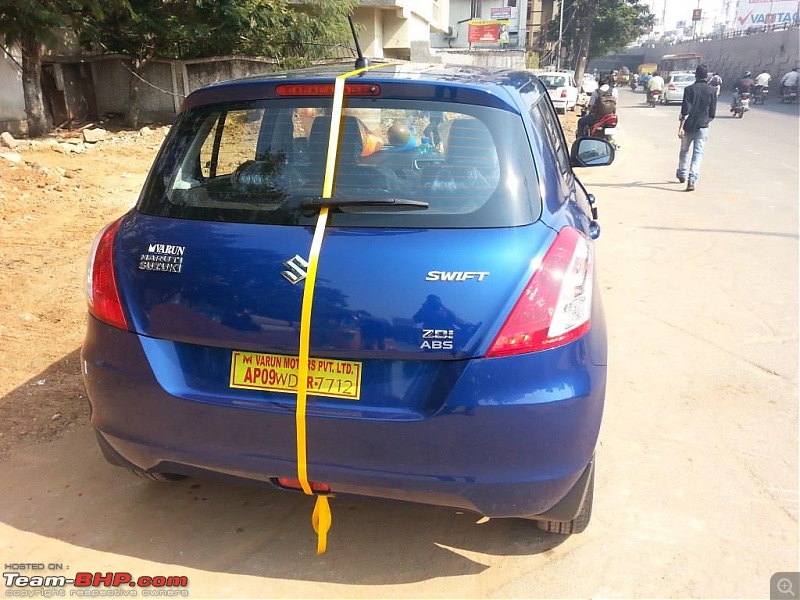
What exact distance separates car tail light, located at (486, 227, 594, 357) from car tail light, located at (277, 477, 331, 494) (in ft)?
2.59

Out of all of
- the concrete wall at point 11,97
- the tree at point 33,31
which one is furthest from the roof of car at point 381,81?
the concrete wall at point 11,97

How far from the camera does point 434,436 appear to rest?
2273 millimetres

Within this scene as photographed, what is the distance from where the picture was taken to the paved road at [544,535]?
2662mm

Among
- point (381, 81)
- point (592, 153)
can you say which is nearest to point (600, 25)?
point (592, 153)

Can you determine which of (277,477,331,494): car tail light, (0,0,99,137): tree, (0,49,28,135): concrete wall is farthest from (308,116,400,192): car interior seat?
(0,49,28,135): concrete wall

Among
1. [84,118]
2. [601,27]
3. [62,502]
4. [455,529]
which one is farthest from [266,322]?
[601,27]

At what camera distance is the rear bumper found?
88.7 inches

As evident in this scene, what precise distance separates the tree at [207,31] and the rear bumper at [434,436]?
15.0 m

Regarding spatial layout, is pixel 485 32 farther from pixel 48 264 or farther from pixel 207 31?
pixel 48 264

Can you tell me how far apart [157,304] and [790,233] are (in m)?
7.81

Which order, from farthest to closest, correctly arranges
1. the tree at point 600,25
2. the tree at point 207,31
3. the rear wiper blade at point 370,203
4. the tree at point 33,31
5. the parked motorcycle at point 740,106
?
the tree at point 600,25 → the parked motorcycle at point 740,106 → the tree at point 207,31 → the tree at point 33,31 → the rear wiper blade at point 370,203

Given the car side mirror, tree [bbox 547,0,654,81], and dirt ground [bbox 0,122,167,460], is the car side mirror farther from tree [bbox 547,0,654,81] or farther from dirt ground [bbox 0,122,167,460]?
tree [bbox 547,0,654,81]

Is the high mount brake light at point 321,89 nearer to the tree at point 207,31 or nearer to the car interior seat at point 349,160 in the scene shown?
the car interior seat at point 349,160

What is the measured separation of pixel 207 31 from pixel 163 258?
16.1 m
